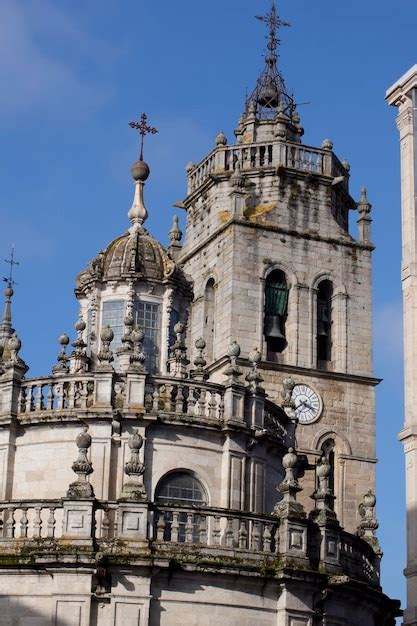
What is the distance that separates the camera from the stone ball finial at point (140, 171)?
40531 mm

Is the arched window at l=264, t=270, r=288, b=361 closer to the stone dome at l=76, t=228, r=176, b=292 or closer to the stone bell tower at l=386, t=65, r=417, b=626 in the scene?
the stone dome at l=76, t=228, r=176, b=292

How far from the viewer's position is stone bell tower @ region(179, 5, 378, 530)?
172ft

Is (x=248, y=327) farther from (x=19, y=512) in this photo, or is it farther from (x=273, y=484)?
(x=19, y=512)

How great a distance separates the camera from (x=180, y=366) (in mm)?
37312

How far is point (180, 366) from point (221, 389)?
8.31 ft

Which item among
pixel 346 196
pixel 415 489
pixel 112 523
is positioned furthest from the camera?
pixel 346 196

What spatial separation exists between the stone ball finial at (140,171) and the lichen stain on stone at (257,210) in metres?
13.4

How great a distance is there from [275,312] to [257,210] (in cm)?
366

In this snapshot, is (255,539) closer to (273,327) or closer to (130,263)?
(130,263)

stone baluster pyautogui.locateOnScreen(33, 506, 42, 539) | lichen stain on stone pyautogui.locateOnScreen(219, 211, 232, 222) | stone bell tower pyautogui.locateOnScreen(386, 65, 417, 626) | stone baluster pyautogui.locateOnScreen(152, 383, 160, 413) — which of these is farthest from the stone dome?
lichen stain on stone pyautogui.locateOnScreen(219, 211, 232, 222)

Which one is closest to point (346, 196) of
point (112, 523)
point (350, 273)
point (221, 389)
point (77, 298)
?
point (350, 273)

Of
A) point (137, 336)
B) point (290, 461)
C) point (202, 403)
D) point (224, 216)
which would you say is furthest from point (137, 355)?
point (224, 216)

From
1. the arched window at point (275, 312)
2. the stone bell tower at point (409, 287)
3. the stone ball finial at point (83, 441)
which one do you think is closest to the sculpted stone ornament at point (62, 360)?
the stone ball finial at point (83, 441)

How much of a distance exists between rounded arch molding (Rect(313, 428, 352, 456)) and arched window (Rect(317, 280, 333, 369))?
2.31m
